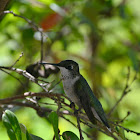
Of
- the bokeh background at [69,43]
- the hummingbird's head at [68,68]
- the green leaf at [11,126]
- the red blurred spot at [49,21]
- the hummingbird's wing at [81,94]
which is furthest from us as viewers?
the red blurred spot at [49,21]

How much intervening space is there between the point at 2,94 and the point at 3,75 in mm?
170

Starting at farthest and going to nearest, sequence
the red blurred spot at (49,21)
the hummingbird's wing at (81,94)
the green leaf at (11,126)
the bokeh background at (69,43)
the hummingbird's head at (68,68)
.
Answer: the red blurred spot at (49,21), the bokeh background at (69,43), the hummingbird's head at (68,68), the hummingbird's wing at (81,94), the green leaf at (11,126)

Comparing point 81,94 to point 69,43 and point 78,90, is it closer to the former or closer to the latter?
point 78,90

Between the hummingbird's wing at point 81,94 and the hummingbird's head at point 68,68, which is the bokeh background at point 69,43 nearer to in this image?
the hummingbird's head at point 68,68

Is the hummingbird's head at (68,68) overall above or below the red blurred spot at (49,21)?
below

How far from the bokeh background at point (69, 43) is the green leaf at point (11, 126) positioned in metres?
0.97

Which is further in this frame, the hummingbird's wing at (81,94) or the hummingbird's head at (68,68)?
the hummingbird's head at (68,68)

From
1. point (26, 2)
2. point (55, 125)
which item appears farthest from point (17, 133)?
point (26, 2)

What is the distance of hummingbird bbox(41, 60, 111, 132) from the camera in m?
1.77

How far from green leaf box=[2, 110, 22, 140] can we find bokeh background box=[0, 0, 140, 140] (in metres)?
0.97

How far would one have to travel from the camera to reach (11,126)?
3.79 feet

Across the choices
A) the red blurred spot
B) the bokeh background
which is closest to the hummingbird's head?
the bokeh background

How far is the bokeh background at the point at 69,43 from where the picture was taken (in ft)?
7.49

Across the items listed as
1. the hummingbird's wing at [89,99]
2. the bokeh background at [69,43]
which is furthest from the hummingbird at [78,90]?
the bokeh background at [69,43]
